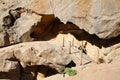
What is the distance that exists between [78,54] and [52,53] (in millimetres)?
1122

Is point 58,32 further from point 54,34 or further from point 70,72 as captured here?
point 70,72

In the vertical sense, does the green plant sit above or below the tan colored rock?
below

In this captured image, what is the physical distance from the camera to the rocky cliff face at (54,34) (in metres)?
11.1

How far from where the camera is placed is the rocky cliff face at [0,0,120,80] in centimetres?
1114

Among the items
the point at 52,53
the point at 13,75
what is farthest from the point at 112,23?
the point at 13,75

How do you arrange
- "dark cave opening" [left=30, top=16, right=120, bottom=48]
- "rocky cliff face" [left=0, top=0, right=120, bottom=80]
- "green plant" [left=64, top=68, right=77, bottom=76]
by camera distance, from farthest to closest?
1. "dark cave opening" [left=30, top=16, right=120, bottom=48]
2. "rocky cliff face" [left=0, top=0, right=120, bottom=80]
3. "green plant" [left=64, top=68, right=77, bottom=76]

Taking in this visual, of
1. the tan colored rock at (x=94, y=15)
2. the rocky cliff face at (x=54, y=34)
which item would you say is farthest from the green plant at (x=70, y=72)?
the tan colored rock at (x=94, y=15)

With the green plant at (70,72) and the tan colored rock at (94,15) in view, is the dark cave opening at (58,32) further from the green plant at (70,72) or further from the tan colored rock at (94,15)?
the green plant at (70,72)

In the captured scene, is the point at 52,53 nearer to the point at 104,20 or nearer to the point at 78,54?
the point at 78,54

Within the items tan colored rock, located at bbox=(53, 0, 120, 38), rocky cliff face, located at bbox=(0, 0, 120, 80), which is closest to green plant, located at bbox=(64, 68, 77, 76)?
rocky cliff face, located at bbox=(0, 0, 120, 80)

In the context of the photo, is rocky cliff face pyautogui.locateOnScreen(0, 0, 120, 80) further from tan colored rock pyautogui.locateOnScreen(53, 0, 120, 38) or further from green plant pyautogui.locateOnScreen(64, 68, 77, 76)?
green plant pyautogui.locateOnScreen(64, 68, 77, 76)

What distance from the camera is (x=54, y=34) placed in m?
13.4

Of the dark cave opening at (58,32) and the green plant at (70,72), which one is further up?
the dark cave opening at (58,32)

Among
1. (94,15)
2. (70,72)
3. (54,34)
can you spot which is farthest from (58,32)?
(70,72)
